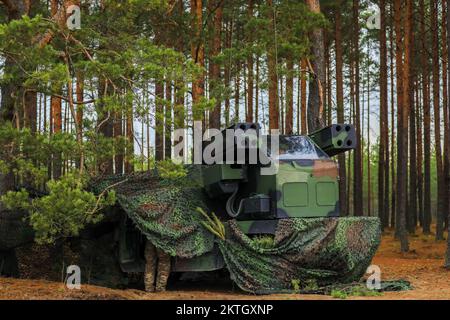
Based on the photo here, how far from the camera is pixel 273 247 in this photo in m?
10.6

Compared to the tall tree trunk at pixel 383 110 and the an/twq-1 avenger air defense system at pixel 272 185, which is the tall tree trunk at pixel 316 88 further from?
the tall tree trunk at pixel 383 110

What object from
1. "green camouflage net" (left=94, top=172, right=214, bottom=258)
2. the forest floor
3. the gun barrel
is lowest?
the forest floor

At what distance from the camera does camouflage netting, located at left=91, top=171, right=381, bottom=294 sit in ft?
34.2

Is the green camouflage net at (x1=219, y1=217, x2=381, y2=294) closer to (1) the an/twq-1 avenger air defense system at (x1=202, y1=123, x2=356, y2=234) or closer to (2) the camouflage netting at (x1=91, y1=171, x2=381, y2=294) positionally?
(2) the camouflage netting at (x1=91, y1=171, x2=381, y2=294)

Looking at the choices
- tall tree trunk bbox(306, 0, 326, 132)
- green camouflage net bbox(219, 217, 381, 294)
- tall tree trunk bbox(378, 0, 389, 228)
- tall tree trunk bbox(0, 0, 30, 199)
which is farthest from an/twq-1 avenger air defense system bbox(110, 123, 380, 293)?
tall tree trunk bbox(378, 0, 389, 228)

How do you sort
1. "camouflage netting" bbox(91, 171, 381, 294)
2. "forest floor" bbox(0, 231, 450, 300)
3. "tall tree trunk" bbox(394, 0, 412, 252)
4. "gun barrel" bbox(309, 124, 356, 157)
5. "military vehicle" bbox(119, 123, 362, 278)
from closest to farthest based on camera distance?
"forest floor" bbox(0, 231, 450, 300)
"camouflage netting" bbox(91, 171, 381, 294)
"military vehicle" bbox(119, 123, 362, 278)
"gun barrel" bbox(309, 124, 356, 157)
"tall tree trunk" bbox(394, 0, 412, 252)

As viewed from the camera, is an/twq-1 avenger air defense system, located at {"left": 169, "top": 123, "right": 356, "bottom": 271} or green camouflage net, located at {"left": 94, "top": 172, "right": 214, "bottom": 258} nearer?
green camouflage net, located at {"left": 94, "top": 172, "right": 214, "bottom": 258}

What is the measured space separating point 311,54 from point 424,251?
8.36m

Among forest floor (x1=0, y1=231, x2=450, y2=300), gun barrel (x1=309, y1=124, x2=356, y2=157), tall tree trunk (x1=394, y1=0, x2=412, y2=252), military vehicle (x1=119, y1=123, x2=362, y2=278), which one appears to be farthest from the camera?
tall tree trunk (x1=394, y1=0, x2=412, y2=252)

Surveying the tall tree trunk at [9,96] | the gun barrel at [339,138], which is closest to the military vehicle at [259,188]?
the gun barrel at [339,138]

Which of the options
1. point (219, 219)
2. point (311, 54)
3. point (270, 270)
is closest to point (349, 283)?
point (270, 270)

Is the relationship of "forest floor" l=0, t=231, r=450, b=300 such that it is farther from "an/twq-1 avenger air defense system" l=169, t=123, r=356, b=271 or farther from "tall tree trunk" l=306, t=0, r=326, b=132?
"tall tree trunk" l=306, t=0, r=326, b=132

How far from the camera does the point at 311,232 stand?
10.5 meters

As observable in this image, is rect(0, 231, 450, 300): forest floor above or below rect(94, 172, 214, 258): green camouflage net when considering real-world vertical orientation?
below
